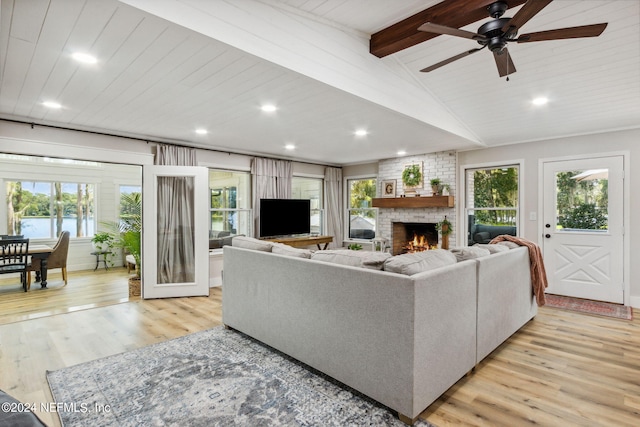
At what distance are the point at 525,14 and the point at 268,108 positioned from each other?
2.28 meters

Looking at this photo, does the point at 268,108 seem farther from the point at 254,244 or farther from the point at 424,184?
the point at 424,184

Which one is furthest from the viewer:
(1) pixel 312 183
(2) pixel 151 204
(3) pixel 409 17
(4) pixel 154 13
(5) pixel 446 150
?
(1) pixel 312 183

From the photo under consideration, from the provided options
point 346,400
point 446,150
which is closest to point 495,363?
point 346,400

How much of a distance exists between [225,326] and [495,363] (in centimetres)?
244

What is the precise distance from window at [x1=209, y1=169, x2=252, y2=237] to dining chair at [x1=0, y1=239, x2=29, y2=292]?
8.89 feet

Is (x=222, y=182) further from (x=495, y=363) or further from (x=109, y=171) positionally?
(x=495, y=363)

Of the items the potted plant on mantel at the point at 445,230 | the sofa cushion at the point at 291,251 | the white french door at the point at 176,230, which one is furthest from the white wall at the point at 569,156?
the white french door at the point at 176,230

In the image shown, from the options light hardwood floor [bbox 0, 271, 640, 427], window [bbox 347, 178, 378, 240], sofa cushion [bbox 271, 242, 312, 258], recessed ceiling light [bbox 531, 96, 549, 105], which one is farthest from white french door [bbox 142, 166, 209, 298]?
recessed ceiling light [bbox 531, 96, 549, 105]

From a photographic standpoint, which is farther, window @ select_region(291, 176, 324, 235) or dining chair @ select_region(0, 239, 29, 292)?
window @ select_region(291, 176, 324, 235)

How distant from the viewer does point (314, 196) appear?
7418mm

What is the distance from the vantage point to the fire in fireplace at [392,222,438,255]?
6.32m

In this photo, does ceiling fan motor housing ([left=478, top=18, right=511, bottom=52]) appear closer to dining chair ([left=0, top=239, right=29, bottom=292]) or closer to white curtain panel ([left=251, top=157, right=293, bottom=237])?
white curtain panel ([left=251, top=157, right=293, bottom=237])

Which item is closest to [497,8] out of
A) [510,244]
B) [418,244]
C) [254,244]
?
[510,244]

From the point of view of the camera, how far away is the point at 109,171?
7422mm
